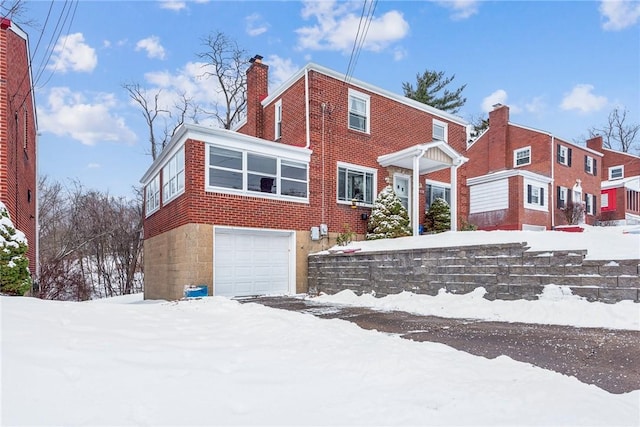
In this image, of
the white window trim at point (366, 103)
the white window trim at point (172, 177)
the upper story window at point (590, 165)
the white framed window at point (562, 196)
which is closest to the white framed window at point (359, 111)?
the white window trim at point (366, 103)

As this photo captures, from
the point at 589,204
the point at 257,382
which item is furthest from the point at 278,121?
the point at 589,204

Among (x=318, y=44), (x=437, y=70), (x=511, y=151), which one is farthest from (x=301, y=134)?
(x=437, y=70)

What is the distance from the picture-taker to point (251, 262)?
1122 centimetres

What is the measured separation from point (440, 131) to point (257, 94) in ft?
27.0

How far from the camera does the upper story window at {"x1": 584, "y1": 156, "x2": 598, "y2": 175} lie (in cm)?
2602

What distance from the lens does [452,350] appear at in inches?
160

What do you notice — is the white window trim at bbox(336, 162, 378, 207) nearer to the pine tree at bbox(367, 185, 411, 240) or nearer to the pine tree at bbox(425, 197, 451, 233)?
the pine tree at bbox(367, 185, 411, 240)

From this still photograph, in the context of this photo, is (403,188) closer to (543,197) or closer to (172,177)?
(172,177)

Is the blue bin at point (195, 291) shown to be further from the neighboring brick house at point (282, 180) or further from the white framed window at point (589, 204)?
the white framed window at point (589, 204)

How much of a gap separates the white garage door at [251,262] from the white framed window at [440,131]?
8621 mm

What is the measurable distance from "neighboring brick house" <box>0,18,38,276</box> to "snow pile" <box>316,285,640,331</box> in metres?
8.90

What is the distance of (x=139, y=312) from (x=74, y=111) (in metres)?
24.0

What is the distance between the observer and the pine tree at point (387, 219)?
12.8 m

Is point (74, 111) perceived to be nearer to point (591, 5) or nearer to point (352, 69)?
point (352, 69)
